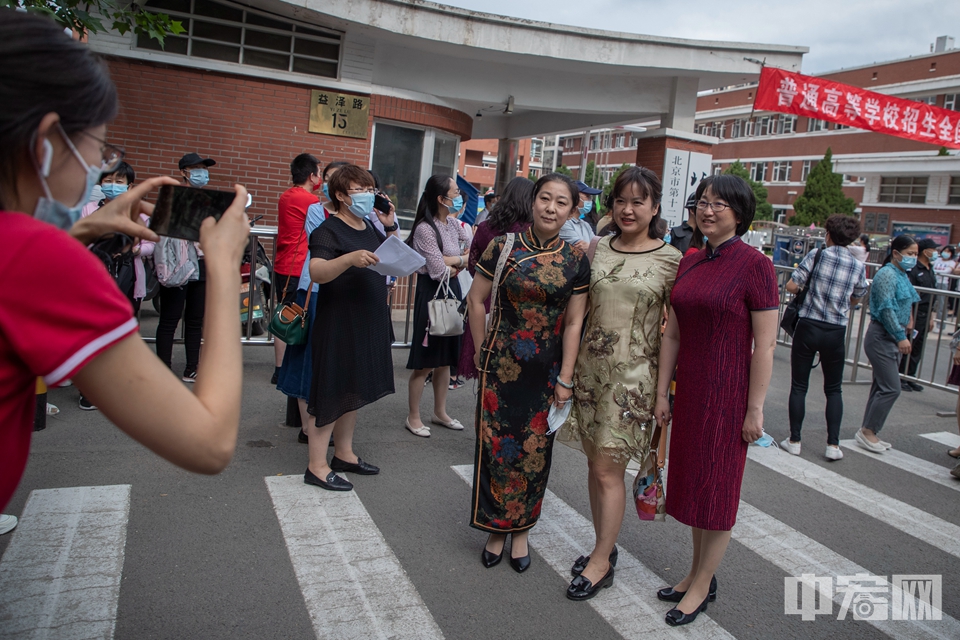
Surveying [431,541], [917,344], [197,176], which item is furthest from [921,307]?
[197,176]

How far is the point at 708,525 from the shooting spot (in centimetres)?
336

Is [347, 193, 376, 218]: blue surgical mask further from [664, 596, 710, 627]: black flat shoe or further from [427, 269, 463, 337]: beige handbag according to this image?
[664, 596, 710, 627]: black flat shoe

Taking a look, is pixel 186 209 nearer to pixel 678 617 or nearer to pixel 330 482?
pixel 678 617

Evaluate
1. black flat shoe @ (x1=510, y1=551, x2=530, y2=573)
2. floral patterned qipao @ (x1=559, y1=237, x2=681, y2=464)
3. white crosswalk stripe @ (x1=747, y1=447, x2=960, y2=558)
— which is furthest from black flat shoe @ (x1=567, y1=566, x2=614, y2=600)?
white crosswalk stripe @ (x1=747, y1=447, x2=960, y2=558)

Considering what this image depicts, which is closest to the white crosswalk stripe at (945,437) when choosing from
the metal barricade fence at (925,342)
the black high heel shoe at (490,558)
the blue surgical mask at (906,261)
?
the metal barricade fence at (925,342)

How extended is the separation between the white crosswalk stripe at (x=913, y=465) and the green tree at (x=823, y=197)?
1647 inches

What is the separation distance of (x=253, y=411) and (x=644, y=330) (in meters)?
3.72

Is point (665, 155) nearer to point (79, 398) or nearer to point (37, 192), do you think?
point (79, 398)

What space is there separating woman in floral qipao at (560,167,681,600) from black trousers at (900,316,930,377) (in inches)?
281

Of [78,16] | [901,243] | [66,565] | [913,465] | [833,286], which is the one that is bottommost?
[66,565]

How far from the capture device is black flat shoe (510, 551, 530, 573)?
3787 mm

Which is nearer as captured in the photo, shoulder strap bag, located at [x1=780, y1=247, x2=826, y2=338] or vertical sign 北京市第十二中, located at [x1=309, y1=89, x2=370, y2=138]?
shoulder strap bag, located at [x1=780, y1=247, x2=826, y2=338]

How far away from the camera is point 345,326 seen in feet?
14.7

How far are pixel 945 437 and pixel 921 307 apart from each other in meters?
2.80
